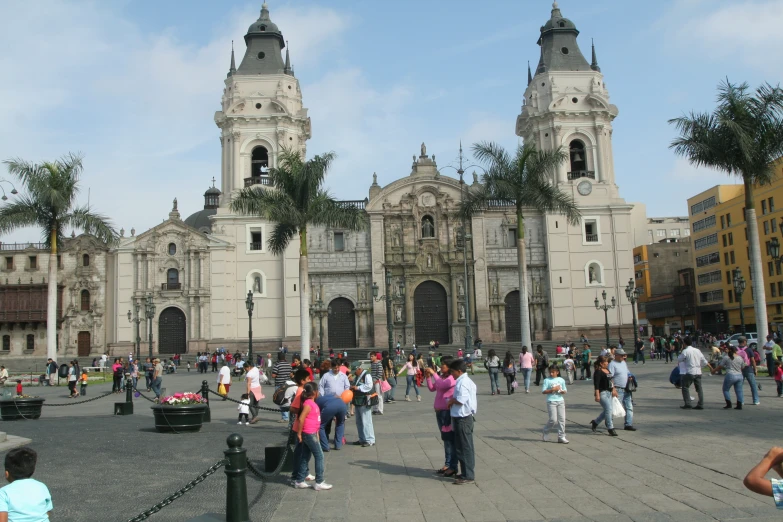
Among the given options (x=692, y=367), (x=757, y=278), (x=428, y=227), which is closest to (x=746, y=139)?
(x=757, y=278)

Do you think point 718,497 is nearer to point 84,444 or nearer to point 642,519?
point 642,519

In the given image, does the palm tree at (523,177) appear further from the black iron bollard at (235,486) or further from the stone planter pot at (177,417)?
the black iron bollard at (235,486)

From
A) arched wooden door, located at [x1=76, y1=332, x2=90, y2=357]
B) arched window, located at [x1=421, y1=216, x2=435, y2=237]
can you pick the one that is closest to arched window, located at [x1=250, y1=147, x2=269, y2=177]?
arched window, located at [x1=421, y1=216, x2=435, y2=237]

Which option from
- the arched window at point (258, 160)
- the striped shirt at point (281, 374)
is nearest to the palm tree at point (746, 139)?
the striped shirt at point (281, 374)

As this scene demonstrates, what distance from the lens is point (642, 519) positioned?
7.34 m

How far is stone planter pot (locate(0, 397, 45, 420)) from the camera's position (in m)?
17.6

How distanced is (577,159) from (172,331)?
30811mm

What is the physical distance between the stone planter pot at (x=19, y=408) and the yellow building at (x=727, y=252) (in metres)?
51.5

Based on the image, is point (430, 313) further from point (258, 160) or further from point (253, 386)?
point (253, 386)

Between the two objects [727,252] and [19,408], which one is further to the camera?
[727,252]

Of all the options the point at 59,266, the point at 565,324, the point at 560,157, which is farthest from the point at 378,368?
the point at 59,266

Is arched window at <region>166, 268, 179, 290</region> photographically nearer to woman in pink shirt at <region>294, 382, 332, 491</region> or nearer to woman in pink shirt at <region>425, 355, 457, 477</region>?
woman in pink shirt at <region>425, 355, 457, 477</region>

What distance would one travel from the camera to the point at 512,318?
48562 millimetres

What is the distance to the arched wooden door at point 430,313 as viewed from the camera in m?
48.6
